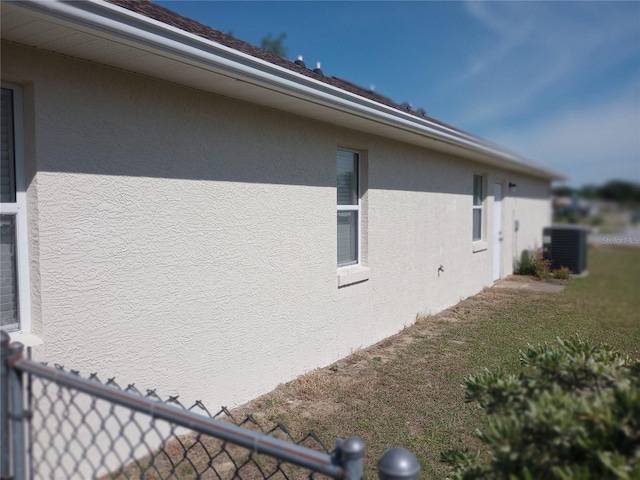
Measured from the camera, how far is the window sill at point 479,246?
36.0 ft

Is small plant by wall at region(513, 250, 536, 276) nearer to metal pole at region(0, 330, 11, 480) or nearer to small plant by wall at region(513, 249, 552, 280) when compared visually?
small plant by wall at region(513, 249, 552, 280)

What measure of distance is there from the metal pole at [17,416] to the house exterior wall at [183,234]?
1.25 meters

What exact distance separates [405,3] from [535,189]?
10.8 meters

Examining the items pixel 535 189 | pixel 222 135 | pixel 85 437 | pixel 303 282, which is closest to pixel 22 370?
pixel 85 437

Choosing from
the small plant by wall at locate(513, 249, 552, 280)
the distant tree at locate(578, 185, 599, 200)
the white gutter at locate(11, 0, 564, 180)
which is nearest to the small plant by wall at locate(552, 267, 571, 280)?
the small plant by wall at locate(513, 249, 552, 280)

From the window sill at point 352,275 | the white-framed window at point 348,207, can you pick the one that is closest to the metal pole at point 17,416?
the window sill at point 352,275

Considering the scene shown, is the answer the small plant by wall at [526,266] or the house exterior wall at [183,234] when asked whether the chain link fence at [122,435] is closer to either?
the house exterior wall at [183,234]

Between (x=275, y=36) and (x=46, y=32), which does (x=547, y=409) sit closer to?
(x=46, y=32)

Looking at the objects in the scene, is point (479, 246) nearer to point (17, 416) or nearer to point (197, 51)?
point (197, 51)

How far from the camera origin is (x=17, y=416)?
1.90m

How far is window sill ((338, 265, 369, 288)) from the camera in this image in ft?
19.6

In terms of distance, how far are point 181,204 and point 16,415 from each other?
231 cm

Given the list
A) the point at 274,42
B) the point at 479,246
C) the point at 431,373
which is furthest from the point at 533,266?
the point at 274,42

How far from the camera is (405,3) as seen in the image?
29.1 ft
